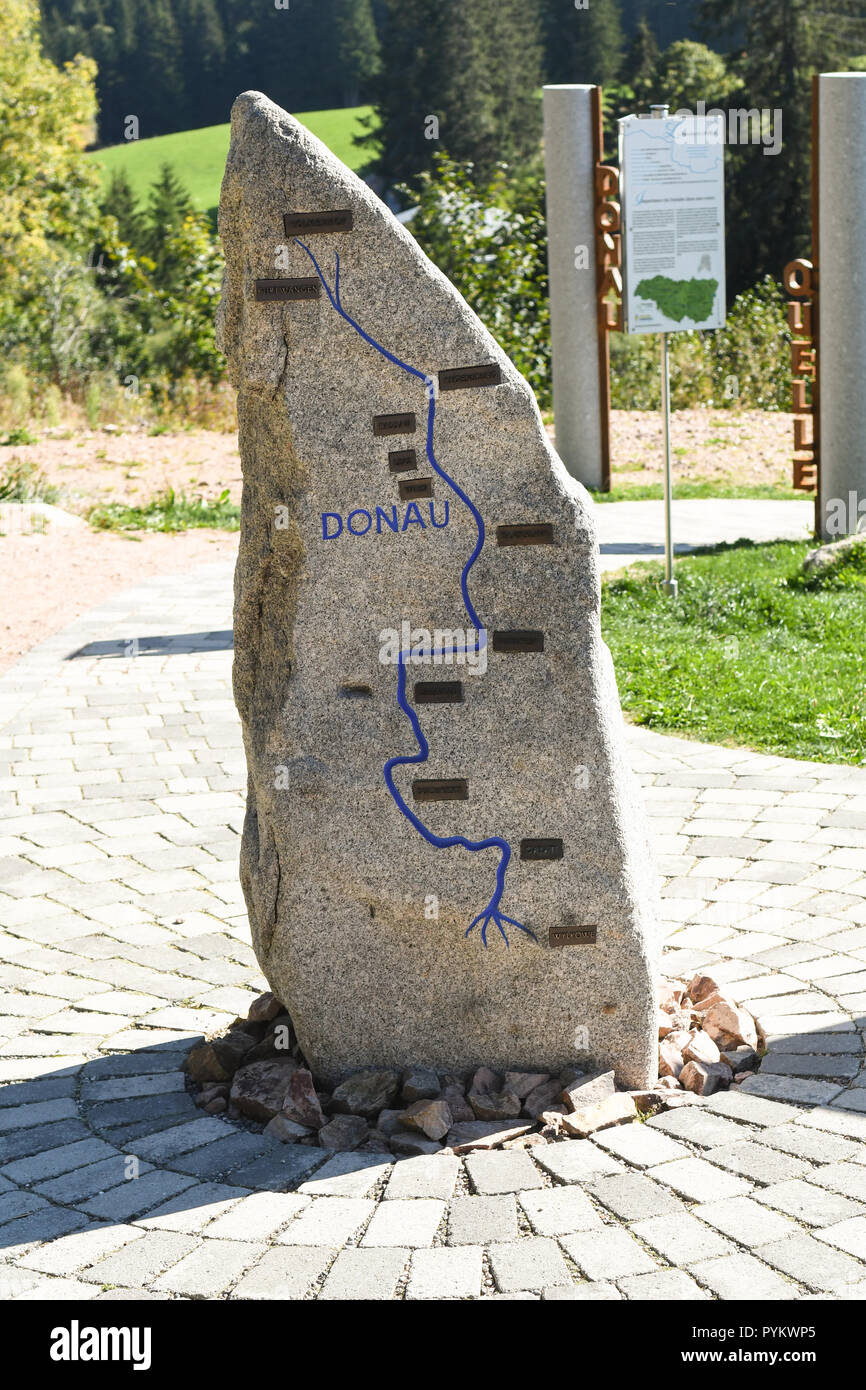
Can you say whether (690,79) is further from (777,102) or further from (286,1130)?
(286,1130)

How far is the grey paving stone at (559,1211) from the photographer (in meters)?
3.05

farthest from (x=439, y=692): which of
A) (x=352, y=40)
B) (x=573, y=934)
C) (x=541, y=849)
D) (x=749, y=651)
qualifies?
(x=352, y=40)

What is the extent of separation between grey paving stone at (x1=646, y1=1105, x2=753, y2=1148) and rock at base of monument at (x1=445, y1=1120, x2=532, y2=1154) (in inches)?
13.3

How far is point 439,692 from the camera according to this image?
11.9 ft

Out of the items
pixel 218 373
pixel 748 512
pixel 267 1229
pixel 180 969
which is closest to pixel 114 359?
pixel 218 373

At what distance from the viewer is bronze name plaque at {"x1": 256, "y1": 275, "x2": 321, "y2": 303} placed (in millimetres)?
3539

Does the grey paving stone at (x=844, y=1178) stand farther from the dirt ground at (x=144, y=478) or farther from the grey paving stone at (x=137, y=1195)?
the dirt ground at (x=144, y=478)

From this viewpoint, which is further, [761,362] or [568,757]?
[761,362]

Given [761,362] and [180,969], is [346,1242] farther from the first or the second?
[761,362]

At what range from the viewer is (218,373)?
18953 mm

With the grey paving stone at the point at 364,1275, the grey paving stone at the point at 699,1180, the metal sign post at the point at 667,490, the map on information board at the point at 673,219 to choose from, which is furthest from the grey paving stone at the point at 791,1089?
the map on information board at the point at 673,219

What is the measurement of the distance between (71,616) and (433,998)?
261 inches

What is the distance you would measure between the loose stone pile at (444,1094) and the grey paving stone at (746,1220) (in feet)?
1.51
